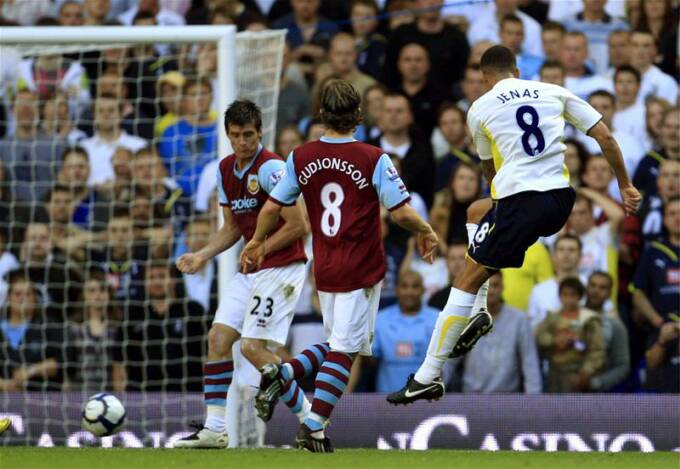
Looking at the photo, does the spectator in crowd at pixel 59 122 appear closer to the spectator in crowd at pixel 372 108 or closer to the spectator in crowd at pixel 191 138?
the spectator in crowd at pixel 191 138

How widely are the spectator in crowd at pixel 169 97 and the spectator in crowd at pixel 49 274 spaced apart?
165 centimetres

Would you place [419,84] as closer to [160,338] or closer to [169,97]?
[169,97]

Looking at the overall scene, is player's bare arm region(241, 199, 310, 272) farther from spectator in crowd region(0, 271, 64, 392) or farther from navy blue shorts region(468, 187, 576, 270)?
spectator in crowd region(0, 271, 64, 392)

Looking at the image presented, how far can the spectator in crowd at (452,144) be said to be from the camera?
541 inches

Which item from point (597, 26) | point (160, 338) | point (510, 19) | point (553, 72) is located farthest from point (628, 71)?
point (160, 338)

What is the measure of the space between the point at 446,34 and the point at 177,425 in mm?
4935

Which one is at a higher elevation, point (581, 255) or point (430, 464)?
point (581, 255)

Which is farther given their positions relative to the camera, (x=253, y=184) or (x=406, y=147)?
(x=406, y=147)

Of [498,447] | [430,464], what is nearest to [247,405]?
[498,447]

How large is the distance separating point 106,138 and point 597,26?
5090 mm

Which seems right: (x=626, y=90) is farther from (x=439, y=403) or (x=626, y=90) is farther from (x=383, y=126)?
(x=439, y=403)

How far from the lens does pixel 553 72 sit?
45.2 ft

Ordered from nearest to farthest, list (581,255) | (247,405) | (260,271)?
(260,271)
(247,405)
(581,255)

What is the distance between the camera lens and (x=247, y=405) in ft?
38.7
